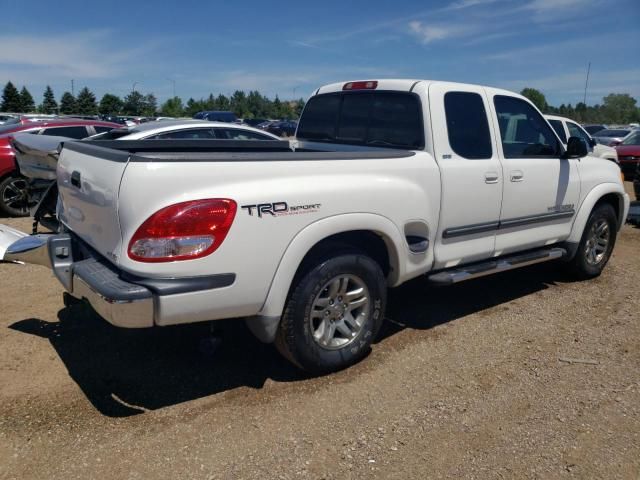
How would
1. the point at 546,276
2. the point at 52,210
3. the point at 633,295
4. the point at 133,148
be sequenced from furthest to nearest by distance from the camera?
the point at 546,276 → the point at 633,295 → the point at 52,210 → the point at 133,148

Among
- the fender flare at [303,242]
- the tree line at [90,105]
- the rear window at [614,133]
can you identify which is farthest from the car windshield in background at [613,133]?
the tree line at [90,105]

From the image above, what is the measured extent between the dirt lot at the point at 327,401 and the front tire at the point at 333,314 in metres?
0.19

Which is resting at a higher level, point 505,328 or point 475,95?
point 475,95

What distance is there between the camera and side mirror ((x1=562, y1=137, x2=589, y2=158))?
530cm

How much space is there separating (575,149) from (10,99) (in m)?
87.0

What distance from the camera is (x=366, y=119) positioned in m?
4.96

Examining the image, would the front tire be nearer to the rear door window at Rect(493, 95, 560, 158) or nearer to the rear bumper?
the rear bumper

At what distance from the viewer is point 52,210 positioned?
16.6 feet

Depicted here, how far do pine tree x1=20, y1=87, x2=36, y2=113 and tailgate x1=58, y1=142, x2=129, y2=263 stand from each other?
3319 inches

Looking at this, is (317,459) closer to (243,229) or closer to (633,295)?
(243,229)

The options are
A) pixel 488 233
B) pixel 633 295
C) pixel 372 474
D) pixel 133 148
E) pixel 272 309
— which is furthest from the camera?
pixel 633 295

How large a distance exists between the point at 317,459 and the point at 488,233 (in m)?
2.61

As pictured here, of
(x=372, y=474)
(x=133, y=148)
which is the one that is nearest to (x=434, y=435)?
(x=372, y=474)

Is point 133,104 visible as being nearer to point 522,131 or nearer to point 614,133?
point 614,133
